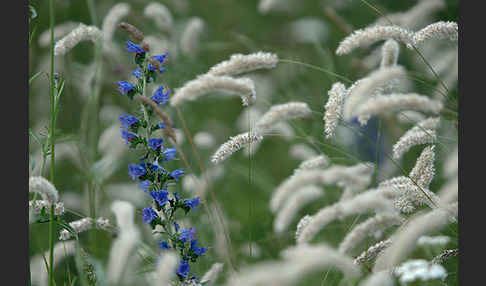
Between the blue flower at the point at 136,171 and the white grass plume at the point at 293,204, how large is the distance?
0.63m

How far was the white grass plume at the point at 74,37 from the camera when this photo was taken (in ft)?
7.63

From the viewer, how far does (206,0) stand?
6227 mm

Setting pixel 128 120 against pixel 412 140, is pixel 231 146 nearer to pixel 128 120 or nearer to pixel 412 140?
pixel 128 120

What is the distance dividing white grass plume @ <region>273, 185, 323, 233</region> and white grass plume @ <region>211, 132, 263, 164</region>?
35cm

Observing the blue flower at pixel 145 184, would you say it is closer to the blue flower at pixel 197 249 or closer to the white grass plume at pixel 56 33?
the blue flower at pixel 197 249

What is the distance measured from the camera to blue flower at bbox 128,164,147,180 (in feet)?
6.77

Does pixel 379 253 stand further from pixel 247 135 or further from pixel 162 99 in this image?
pixel 162 99

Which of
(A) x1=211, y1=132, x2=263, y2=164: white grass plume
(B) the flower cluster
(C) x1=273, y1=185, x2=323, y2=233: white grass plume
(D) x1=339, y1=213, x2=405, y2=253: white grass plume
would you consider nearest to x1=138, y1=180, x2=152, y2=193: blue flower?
(B) the flower cluster

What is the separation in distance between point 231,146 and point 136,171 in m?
0.36

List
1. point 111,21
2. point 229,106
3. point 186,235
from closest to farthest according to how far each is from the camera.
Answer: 1. point 186,235
2. point 111,21
3. point 229,106

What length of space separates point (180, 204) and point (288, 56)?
1.95 metres

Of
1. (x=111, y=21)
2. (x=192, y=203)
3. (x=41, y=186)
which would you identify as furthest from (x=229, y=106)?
(x=41, y=186)

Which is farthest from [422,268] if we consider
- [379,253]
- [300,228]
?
[300,228]

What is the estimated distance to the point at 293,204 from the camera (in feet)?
5.36
